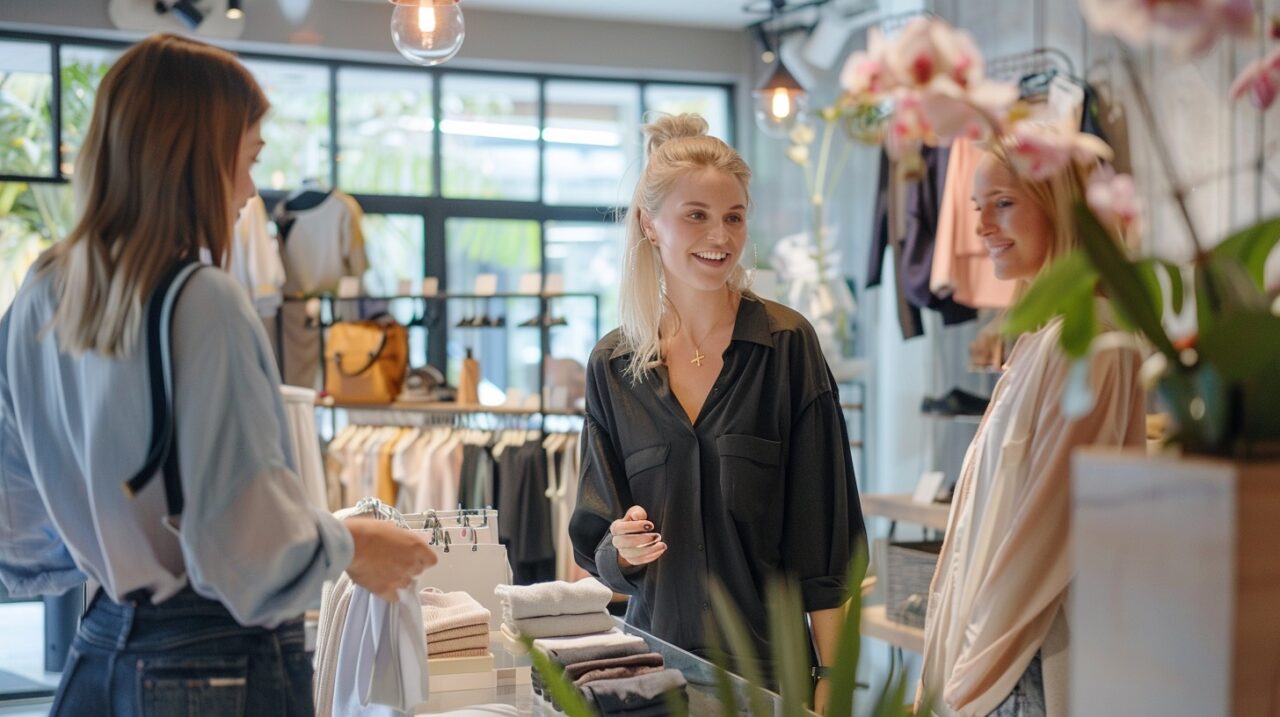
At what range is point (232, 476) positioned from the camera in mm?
1389

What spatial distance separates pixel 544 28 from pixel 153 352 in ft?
20.8

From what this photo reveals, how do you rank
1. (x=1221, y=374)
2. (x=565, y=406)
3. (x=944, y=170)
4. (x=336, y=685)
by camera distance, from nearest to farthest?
(x=1221, y=374) < (x=336, y=685) < (x=944, y=170) < (x=565, y=406)

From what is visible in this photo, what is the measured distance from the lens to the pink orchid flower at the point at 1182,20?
87 centimetres

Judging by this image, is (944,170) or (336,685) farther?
(944,170)

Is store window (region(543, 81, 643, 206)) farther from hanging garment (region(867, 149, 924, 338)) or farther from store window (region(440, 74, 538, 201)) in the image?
hanging garment (region(867, 149, 924, 338))

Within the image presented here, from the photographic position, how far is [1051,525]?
1983 millimetres

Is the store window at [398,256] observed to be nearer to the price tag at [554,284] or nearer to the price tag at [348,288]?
the price tag at [348,288]

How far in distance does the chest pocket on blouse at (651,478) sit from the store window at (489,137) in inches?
207

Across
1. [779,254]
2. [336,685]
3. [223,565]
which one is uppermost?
[779,254]

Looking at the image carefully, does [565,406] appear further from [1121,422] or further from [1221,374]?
[1221,374]

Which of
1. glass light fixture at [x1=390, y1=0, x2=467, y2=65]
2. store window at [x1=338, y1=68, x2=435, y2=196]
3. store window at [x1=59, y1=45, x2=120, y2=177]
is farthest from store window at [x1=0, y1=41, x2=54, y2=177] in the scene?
glass light fixture at [x1=390, y1=0, x2=467, y2=65]

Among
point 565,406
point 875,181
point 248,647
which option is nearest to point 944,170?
point 875,181

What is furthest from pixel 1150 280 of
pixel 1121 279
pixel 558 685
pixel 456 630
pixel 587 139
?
pixel 587 139

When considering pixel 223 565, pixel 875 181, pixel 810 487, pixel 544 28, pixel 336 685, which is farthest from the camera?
pixel 544 28
